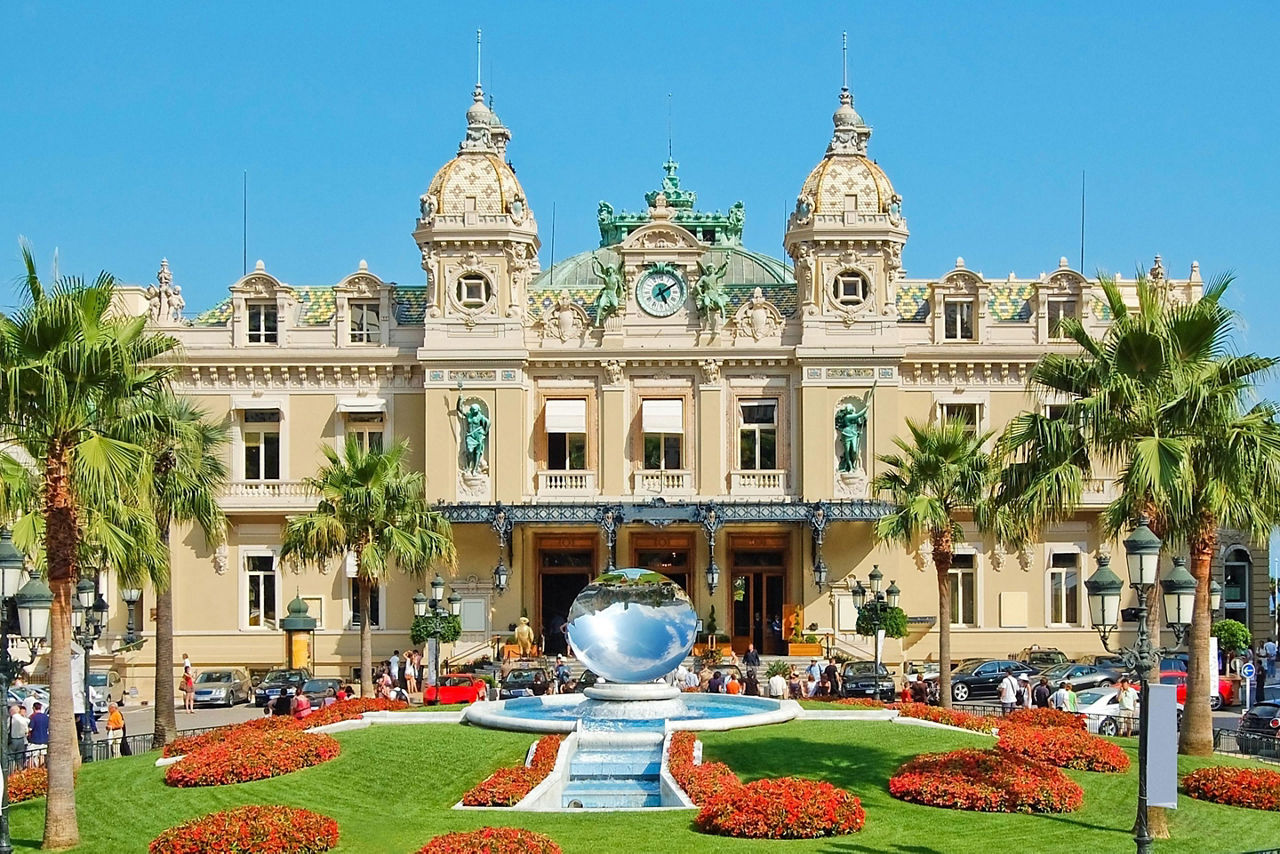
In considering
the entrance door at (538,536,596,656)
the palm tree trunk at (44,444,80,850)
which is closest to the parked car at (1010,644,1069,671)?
the entrance door at (538,536,596,656)

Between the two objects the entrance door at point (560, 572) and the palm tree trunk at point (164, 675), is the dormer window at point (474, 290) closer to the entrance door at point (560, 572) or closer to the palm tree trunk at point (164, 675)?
the entrance door at point (560, 572)

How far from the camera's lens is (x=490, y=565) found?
56.6m

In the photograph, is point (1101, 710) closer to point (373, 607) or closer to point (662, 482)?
point (662, 482)

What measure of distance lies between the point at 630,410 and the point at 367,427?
30.4 feet

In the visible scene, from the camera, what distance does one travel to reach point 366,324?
193 feet

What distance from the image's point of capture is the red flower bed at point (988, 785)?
79.0 ft

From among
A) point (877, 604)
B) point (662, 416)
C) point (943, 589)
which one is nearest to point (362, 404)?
point (662, 416)

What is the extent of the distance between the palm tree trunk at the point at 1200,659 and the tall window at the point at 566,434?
31.1 m

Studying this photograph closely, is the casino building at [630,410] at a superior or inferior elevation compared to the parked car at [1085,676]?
superior

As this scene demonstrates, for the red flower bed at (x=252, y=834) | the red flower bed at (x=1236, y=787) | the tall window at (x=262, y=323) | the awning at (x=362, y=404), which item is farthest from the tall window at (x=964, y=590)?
the red flower bed at (x=252, y=834)

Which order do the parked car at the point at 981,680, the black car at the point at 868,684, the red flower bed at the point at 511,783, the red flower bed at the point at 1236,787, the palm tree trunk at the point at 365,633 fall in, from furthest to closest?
the parked car at the point at 981,680 → the black car at the point at 868,684 → the palm tree trunk at the point at 365,633 → the red flower bed at the point at 511,783 → the red flower bed at the point at 1236,787

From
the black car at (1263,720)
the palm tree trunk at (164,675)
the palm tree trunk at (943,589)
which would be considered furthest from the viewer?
the palm tree trunk at (943,589)

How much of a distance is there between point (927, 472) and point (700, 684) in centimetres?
889

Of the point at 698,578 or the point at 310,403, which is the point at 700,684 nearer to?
the point at 698,578
